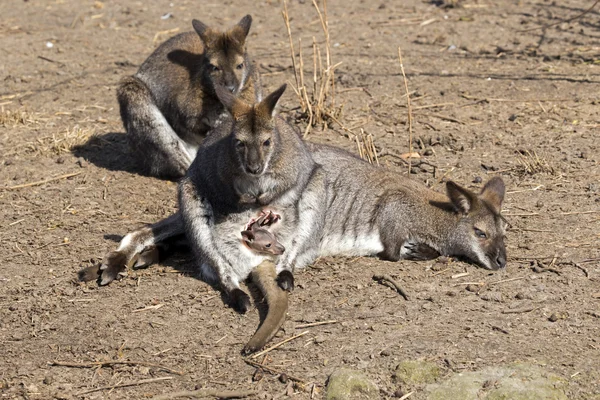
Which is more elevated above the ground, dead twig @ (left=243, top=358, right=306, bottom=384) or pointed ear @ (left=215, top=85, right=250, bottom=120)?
pointed ear @ (left=215, top=85, right=250, bottom=120)

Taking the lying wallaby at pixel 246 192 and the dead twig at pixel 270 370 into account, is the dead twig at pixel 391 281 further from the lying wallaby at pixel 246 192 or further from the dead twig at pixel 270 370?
the dead twig at pixel 270 370

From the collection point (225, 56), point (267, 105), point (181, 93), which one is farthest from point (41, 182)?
point (267, 105)

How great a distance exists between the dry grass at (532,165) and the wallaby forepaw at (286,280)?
8.59ft

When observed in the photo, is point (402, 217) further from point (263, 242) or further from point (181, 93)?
point (181, 93)

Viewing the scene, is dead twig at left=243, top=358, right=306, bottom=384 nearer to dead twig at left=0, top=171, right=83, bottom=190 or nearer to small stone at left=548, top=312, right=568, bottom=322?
small stone at left=548, top=312, right=568, bottom=322

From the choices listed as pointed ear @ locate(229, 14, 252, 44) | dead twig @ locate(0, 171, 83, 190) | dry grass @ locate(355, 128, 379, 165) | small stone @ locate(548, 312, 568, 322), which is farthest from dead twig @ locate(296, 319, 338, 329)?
dead twig @ locate(0, 171, 83, 190)

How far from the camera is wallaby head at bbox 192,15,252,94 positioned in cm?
774

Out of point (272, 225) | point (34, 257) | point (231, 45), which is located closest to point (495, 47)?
point (231, 45)

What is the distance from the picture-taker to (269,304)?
18.5 ft

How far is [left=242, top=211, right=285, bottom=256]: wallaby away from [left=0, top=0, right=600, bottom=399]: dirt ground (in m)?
0.34

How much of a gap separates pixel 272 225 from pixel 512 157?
8.82ft

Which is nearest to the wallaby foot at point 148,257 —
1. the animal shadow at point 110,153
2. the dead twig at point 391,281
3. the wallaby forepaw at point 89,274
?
the wallaby forepaw at point 89,274

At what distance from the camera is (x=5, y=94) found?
10.0 m


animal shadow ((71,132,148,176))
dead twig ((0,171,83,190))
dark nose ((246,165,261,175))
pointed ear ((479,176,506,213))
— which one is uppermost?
dark nose ((246,165,261,175))
